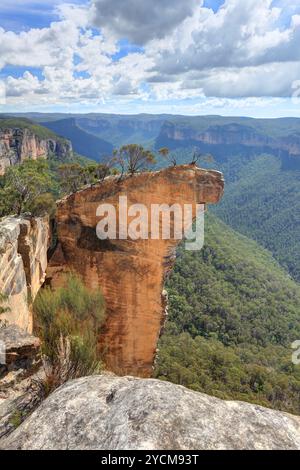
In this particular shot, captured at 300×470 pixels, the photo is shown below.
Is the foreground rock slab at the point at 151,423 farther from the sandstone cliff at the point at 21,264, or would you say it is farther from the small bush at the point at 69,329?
the sandstone cliff at the point at 21,264

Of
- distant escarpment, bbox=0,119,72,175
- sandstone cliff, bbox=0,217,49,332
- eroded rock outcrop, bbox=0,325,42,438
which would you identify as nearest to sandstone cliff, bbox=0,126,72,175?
distant escarpment, bbox=0,119,72,175

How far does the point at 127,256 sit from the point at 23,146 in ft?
252

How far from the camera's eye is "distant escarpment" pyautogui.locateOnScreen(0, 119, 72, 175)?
7972cm

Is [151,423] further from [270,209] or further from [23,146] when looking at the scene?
[270,209]

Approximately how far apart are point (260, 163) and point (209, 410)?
205 meters

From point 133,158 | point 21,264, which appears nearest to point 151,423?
point 21,264

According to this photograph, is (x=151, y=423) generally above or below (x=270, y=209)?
above

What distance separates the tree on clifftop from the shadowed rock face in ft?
3.18

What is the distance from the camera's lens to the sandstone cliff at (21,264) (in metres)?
11.8

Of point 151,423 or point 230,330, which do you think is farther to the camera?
point 230,330

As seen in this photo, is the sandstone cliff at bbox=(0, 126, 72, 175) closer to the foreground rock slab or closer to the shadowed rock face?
the shadowed rock face

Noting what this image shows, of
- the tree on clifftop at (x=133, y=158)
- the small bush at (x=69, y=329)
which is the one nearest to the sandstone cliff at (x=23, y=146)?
the tree on clifftop at (x=133, y=158)

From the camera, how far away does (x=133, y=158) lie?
60.2 ft
